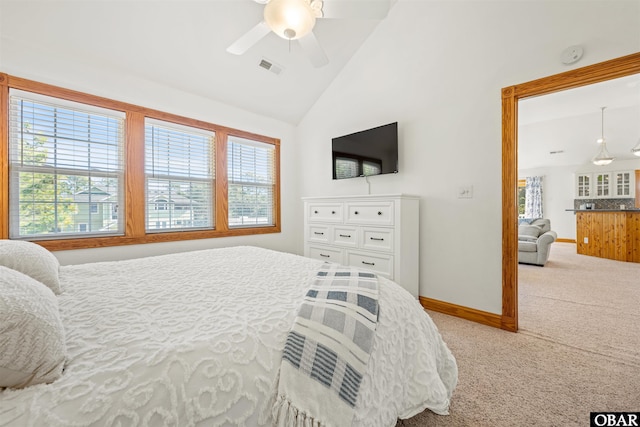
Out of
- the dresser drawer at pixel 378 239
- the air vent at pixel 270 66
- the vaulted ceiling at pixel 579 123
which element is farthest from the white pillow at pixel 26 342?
the vaulted ceiling at pixel 579 123

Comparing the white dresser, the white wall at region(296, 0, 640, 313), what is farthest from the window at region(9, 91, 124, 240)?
the white wall at region(296, 0, 640, 313)

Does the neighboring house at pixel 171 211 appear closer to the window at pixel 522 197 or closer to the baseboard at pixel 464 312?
the baseboard at pixel 464 312

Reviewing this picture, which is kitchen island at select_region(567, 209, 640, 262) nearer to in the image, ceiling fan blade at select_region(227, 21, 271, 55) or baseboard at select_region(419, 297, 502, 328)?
baseboard at select_region(419, 297, 502, 328)

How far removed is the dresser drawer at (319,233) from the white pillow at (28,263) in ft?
7.63

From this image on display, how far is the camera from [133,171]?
104 inches

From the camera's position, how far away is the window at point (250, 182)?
3.52m

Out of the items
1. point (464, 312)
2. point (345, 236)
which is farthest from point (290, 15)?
point (464, 312)

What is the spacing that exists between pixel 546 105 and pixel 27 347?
677 cm

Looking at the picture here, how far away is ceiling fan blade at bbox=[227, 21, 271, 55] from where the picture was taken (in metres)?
1.83

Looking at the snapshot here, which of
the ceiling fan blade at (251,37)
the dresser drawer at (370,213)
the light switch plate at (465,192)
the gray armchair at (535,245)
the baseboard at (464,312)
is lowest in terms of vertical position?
the baseboard at (464,312)

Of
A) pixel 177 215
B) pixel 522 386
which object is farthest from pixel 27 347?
pixel 177 215

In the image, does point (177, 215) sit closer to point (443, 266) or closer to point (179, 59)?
point (179, 59)

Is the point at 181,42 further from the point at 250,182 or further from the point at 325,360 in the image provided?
the point at 325,360

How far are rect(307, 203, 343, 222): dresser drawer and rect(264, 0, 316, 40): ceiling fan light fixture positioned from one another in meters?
1.77
